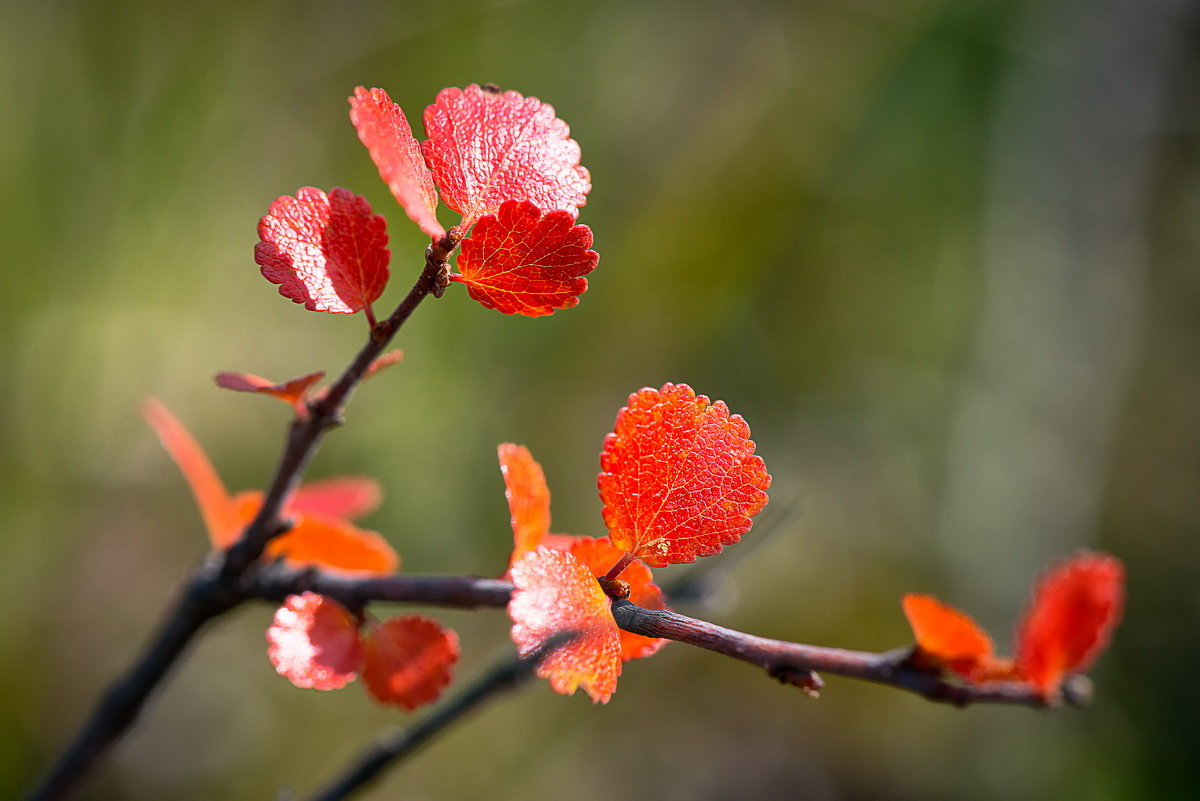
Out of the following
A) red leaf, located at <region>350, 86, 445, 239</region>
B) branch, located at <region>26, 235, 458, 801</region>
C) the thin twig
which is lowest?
the thin twig

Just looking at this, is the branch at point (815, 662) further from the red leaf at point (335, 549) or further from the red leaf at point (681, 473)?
the red leaf at point (335, 549)

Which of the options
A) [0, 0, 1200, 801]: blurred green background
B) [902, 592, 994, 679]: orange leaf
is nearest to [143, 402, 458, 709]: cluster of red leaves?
[902, 592, 994, 679]: orange leaf

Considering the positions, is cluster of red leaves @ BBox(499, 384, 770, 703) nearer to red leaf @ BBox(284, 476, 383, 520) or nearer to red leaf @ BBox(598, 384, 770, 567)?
red leaf @ BBox(598, 384, 770, 567)

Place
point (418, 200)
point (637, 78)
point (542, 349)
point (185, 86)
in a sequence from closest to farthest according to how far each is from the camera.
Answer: point (418, 200)
point (185, 86)
point (542, 349)
point (637, 78)

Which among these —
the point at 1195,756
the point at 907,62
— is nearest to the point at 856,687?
the point at 1195,756

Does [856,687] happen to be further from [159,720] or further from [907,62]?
[907,62]

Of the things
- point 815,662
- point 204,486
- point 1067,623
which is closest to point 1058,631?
point 1067,623

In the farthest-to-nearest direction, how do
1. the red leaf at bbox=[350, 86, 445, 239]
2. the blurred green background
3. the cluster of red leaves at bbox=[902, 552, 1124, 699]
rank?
the blurred green background
the cluster of red leaves at bbox=[902, 552, 1124, 699]
the red leaf at bbox=[350, 86, 445, 239]
